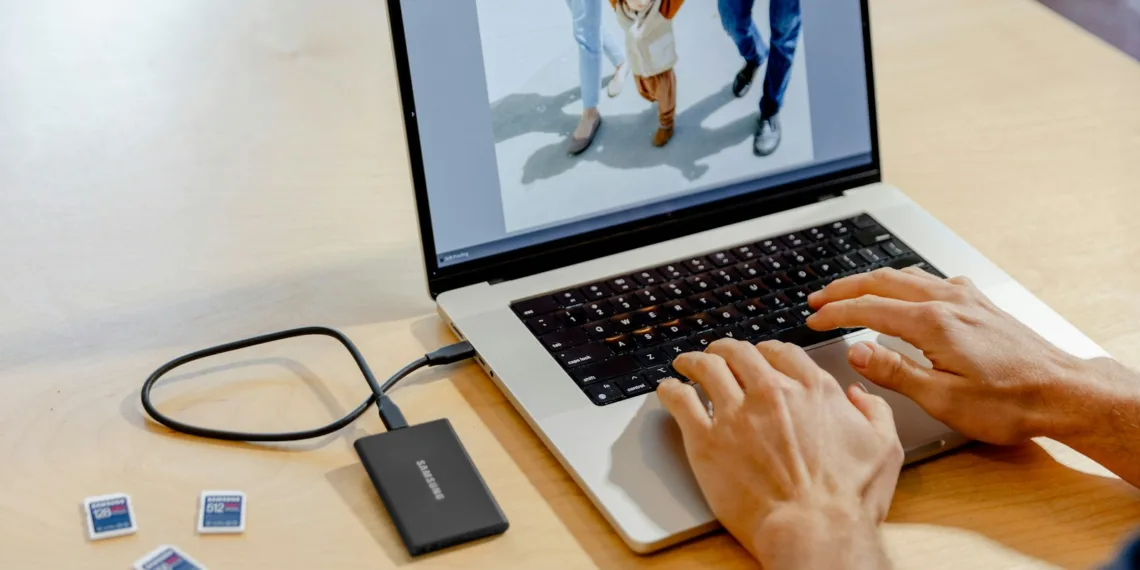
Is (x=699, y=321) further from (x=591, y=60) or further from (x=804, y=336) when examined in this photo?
(x=591, y=60)

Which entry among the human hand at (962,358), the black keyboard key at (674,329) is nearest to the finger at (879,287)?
the human hand at (962,358)

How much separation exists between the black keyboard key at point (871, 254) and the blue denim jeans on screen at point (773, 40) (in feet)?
0.48

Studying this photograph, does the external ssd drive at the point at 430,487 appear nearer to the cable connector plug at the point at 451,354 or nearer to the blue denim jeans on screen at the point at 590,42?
the cable connector plug at the point at 451,354

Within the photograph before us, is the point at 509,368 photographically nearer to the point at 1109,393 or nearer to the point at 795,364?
the point at 795,364

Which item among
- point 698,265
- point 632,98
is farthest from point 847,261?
point 632,98

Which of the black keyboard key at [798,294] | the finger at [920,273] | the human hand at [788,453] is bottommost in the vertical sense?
the human hand at [788,453]

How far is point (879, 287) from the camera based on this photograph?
3.14ft

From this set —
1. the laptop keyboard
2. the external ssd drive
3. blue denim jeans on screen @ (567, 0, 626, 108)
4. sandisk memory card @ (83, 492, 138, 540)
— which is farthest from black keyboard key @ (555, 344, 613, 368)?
sandisk memory card @ (83, 492, 138, 540)

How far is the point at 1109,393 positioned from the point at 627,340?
348mm

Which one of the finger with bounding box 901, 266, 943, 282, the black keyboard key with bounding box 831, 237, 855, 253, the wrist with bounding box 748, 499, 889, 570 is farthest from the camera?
the black keyboard key with bounding box 831, 237, 855, 253

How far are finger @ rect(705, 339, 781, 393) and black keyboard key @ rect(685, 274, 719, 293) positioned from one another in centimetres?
11

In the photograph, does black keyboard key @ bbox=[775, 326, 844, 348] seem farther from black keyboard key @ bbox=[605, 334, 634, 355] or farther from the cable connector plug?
the cable connector plug

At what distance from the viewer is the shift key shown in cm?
91

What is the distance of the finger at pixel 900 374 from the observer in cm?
88
